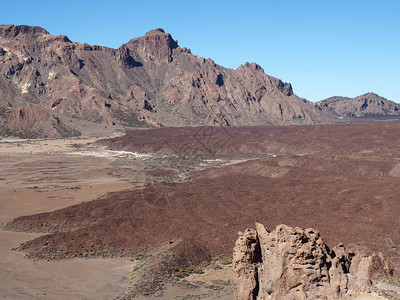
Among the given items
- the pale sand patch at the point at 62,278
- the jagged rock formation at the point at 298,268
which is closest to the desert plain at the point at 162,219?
the pale sand patch at the point at 62,278

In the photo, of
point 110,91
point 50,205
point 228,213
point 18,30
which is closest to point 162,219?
point 228,213

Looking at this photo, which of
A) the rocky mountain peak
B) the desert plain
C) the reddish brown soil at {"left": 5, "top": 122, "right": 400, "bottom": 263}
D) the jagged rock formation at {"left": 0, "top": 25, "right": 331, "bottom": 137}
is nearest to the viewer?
the desert plain

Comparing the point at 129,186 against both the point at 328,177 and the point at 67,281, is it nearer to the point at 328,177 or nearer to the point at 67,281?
the point at 328,177

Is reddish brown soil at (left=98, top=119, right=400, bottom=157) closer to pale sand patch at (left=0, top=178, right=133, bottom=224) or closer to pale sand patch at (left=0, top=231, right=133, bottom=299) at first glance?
pale sand patch at (left=0, top=178, right=133, bottom=224)

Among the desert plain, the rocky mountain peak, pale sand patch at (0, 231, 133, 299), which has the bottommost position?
pale sand patch at (0, 231, 133, 299)

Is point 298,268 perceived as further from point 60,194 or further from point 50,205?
point 60,194

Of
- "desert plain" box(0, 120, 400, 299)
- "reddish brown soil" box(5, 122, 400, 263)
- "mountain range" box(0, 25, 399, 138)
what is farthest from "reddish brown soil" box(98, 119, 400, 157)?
"reddish brown soil" box(5, 122, 400, 263)
